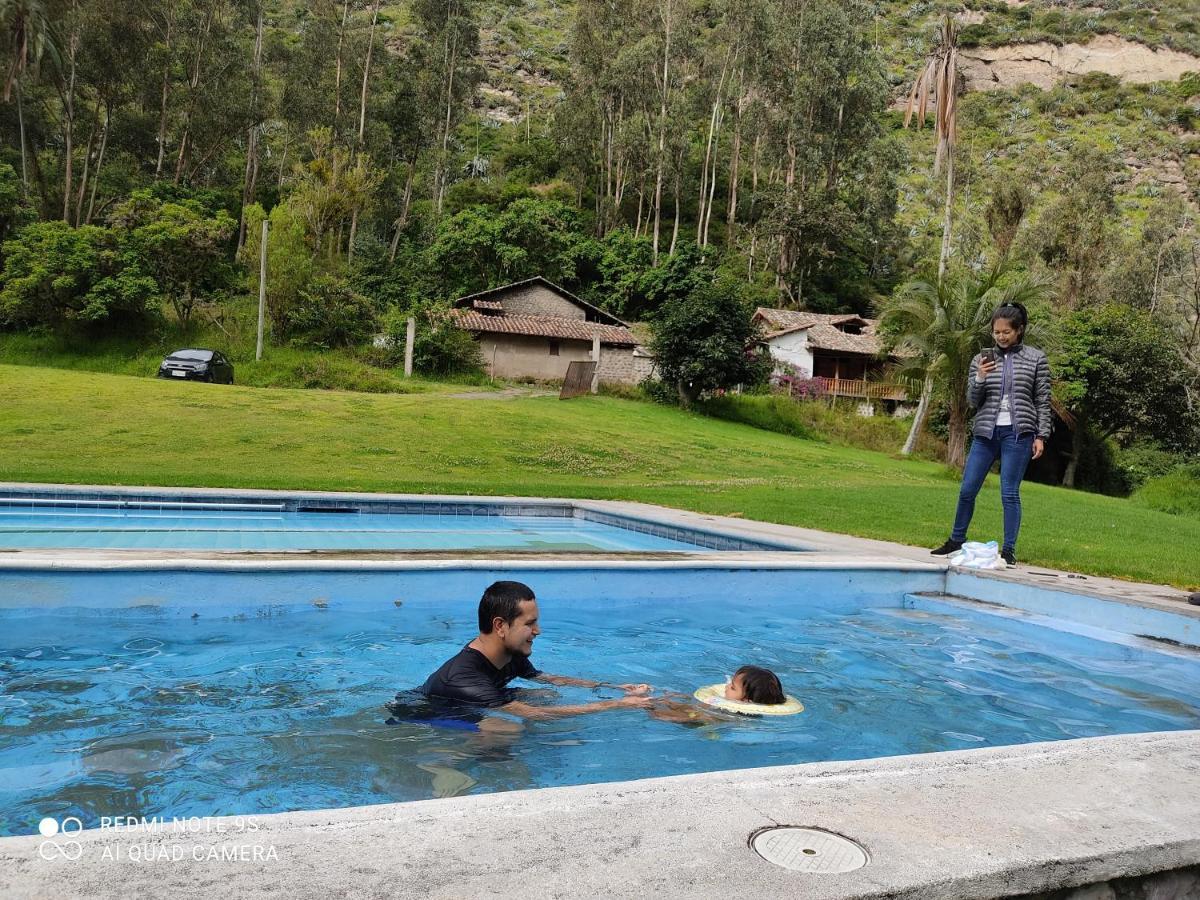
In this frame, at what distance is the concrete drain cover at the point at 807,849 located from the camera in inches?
67.6

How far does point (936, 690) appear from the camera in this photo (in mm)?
5082

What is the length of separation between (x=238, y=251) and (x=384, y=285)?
7815 mm

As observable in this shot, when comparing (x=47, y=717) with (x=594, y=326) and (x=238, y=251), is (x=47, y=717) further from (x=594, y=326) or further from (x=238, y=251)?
(x=238, y=251)

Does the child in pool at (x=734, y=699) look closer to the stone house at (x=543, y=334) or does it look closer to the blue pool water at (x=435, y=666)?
the blue pool water at (x=435, y=666)

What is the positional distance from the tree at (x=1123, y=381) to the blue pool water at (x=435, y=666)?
30.5 meters

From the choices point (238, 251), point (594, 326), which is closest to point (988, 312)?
point (594, 326)

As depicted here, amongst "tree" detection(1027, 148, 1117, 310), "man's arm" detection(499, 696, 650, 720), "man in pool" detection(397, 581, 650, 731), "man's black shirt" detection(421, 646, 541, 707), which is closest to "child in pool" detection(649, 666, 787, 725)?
"man's arm" detection(499, 696, 650, 720)

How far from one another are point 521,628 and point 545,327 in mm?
36095

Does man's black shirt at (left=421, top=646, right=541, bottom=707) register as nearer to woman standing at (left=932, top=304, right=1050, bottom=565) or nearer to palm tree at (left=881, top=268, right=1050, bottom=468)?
woman standing at (left=932, top=304, right=1050, bottom=565)

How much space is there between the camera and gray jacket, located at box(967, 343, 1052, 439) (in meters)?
7.23

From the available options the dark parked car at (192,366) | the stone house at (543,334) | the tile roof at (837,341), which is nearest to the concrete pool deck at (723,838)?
the dark parked car at (192,366)

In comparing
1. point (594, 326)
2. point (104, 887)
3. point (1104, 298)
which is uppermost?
point (1104, 298)

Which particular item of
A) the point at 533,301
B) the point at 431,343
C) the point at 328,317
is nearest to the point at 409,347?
the point at 431,343

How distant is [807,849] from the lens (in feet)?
5.90
